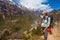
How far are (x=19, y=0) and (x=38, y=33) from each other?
645 centimetres

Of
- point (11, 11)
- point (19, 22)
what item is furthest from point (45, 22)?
point (11, 11)

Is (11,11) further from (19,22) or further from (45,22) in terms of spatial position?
(45,22)

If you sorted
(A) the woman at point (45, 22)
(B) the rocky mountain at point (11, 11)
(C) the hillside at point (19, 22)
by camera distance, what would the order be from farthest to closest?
1. (B) the rocky mountain at point (11, 11)
2. (C) the hillside at point (19, 22)
3. (A) the woman at point (45, 22)

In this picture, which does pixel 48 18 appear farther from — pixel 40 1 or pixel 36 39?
pixel 40 1

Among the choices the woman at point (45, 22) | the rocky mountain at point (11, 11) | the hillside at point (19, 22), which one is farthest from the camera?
the rocky mountain at point (11, 11)

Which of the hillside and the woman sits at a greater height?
the woman

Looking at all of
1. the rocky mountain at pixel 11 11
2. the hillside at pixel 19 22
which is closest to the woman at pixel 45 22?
the hillside at pixel 19 22

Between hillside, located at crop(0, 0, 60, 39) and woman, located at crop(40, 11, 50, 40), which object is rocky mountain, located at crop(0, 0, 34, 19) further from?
woman, located at crop(40, 11, 50, 40)

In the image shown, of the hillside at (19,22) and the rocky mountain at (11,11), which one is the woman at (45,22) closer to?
the hillside at (19,22)

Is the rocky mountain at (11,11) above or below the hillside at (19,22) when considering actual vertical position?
above

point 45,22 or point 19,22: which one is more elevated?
point 45,22

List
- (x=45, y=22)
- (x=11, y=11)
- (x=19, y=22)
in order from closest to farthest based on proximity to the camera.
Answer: (x=45, y=22), (x=19, y=22), (x=11, y=11)

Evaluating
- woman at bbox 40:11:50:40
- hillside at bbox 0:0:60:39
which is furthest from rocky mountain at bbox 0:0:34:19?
woman at bbox 40:11:50:40

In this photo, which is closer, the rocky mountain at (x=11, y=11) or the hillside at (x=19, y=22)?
the hillside at (x=19, y=22)
